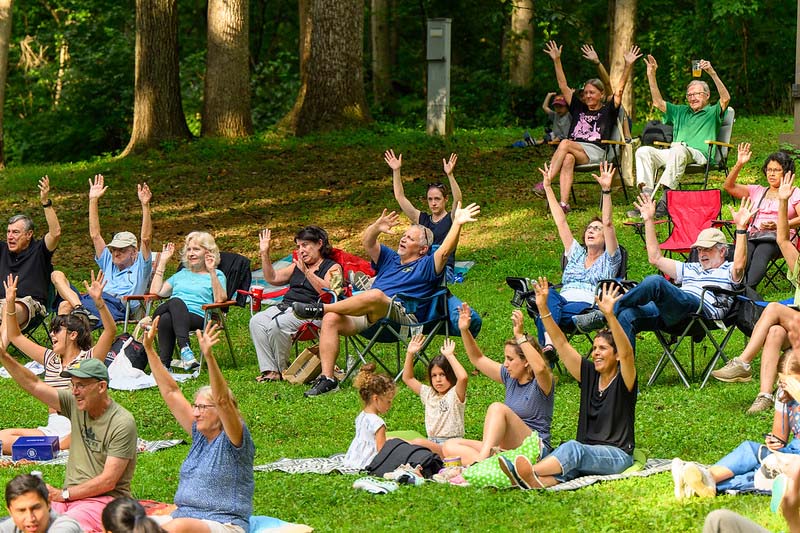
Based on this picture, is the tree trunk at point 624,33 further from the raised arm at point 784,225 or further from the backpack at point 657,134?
the raised arm at point 784,225

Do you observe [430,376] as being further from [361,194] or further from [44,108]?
[44,108]

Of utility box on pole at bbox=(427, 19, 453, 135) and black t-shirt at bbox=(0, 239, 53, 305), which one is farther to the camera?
utility box on pole at bbox=(427, 19, 453, 135)

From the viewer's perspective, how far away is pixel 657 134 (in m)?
12.5

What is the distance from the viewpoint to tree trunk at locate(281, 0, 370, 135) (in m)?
16.8

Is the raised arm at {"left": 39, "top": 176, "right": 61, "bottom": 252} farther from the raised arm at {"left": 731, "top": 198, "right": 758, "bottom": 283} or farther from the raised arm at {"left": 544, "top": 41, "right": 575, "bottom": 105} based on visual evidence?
the raised arm at {"left": 544, "top": 41, "right": 575, "bottom": 105}

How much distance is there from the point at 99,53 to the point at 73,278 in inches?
375

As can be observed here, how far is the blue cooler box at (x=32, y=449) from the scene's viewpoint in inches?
277

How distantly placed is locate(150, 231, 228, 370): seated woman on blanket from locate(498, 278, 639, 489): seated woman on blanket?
3341mm

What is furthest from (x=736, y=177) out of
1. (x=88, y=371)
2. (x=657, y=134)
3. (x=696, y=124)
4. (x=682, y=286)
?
(x=88, y=371)

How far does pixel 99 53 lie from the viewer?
21.0 metres

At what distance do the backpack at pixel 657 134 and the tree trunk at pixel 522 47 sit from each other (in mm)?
8318

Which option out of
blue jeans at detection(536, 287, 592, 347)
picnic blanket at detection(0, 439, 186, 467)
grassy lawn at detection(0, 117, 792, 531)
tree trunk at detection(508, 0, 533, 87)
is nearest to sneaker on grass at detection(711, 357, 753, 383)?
grassy lawn at detection(0, 117, 792, 531)

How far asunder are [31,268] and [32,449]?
10.2ft

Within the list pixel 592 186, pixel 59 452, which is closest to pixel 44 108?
pixel 592 186
